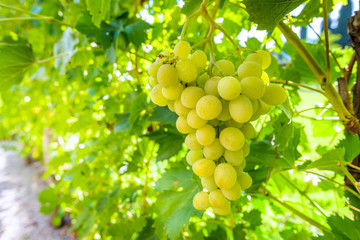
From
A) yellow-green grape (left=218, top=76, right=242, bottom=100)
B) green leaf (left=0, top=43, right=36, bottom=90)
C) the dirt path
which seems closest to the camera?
yellow-green grape (left=218, top=76, right=242, bottom=100)

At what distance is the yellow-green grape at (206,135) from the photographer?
0.34 metres

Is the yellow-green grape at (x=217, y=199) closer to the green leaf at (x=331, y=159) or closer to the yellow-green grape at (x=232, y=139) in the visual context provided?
the yellow-green grape at (x=232, y=139)

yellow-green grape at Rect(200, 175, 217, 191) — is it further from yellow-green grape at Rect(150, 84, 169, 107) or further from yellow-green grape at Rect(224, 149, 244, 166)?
yellow-green grape at Rect(150, 84, 169, 107)

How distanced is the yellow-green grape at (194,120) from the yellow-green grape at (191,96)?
0.04 ft

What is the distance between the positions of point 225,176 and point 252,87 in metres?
0.13

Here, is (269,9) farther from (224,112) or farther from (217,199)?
(217,199)

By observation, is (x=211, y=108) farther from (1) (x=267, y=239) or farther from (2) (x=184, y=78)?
(1) (x=267, y=239)

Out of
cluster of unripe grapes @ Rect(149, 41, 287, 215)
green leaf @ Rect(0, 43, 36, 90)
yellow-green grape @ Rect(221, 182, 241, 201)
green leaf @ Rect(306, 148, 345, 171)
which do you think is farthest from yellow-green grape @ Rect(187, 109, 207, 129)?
green leaf @ Rect(0, 43, 36, 90)

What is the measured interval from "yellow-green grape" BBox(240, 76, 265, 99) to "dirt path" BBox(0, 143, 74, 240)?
2.31 m

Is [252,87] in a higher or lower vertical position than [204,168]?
higher

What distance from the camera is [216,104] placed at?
1.01 feet

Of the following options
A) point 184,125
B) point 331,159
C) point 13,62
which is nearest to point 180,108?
point 184,125

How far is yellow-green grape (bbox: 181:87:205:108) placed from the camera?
0.32 meters

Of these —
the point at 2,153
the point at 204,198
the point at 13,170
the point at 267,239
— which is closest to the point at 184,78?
the point at 204,198
